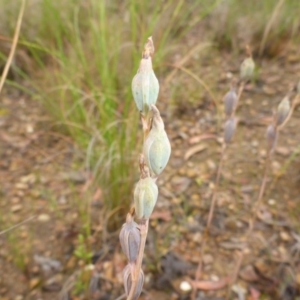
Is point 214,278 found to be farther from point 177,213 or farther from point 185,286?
point 177,213

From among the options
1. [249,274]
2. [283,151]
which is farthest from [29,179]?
[283,151]

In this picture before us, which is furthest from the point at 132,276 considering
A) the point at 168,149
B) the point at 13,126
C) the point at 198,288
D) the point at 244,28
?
the point at 244,28

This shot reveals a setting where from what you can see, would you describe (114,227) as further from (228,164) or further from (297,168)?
(297,168)

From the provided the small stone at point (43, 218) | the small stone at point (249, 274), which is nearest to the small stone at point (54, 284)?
the small stone at point (43, 218)

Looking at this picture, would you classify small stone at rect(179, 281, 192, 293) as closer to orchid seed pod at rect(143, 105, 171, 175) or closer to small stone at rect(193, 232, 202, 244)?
small stone at rect(193, 232, 202, 244)

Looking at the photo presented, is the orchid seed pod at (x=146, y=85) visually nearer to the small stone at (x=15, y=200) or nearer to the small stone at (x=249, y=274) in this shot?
the small stone at (x=249, y=274)

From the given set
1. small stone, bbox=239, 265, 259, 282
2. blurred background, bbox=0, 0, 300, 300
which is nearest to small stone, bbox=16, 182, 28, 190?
blurred background, bbox=0, 0, 300, 300
